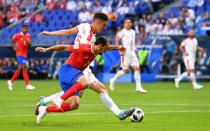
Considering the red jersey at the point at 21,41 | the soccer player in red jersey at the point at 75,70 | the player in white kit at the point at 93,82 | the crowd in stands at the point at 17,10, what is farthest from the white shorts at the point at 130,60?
the crowd in stands at the point at 17,10

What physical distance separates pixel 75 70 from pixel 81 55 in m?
0.31

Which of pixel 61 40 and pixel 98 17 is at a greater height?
pixel 98 17

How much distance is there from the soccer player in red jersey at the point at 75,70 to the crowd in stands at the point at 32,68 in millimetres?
19586

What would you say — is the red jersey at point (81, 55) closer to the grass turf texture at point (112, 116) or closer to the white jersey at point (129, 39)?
the grass turf texture at point (112, 116)

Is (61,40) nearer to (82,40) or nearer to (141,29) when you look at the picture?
(141,29)

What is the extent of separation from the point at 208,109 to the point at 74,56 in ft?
14.8

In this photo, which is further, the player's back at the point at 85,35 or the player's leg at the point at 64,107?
the player's back at the point at 85,35

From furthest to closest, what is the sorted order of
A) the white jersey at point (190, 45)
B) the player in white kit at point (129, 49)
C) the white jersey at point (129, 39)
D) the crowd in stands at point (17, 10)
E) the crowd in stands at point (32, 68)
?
the crowd in stands at point (17, 10) < the crowd in stands at point (32, 68) < the white jersey at point (190, 45) < the white jersey at point (129, 39) < the player in white kit at point (129, 49)

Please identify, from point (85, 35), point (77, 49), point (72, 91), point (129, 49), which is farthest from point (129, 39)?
point (72, 91)

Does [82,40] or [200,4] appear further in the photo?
[200,4]

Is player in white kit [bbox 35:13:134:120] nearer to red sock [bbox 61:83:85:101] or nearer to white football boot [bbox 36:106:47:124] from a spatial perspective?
white football boot [bbox 36:106:47:124]

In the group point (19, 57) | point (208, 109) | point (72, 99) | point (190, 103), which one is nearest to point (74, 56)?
point (72, 99)

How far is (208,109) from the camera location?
43.3ft

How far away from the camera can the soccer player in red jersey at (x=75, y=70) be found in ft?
31.9
